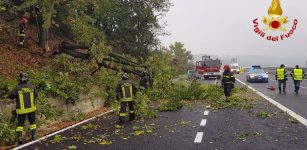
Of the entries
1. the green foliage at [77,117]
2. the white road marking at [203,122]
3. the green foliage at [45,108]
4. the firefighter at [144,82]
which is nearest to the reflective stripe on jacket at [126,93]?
the green foliage at [77,117]

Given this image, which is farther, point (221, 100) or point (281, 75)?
point (281, 75)

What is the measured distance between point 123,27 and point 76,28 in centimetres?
1598

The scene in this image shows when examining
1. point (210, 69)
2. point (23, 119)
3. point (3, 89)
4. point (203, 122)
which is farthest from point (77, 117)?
point (210, 69)

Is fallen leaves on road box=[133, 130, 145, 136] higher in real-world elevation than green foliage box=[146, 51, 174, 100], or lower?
lower

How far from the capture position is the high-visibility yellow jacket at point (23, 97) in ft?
31.2

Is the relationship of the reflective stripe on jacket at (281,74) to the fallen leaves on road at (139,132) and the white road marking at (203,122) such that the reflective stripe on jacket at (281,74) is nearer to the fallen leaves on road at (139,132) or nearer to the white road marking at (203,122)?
the white road marking at (203,122)

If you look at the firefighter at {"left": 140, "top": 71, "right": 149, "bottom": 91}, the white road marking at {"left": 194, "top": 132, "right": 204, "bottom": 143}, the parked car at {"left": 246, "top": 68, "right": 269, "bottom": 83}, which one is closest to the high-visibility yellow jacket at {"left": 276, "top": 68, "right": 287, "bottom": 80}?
the firefighter at {"left": 140, "top": 71, "right": 149, "bottom": 91}

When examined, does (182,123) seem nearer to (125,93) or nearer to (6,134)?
(125,93)

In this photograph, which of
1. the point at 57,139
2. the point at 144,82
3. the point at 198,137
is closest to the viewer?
the point at 198,137

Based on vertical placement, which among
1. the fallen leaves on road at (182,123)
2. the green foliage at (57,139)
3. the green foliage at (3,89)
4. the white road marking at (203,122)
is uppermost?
the green foliage at (3,89)

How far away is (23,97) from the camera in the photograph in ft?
31.3

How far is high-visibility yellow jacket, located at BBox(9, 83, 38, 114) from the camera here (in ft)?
31.2

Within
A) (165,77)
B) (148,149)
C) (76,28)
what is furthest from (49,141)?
(165,77)

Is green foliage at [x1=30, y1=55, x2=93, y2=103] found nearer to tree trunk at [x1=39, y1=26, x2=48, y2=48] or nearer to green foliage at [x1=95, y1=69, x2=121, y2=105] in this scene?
green foliage at [x1=95, y1=69, x2=121, y2=105]
